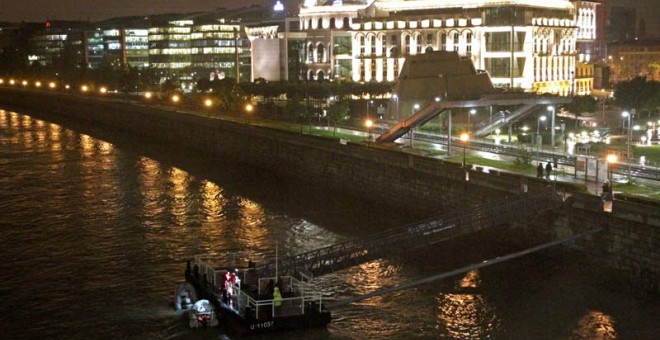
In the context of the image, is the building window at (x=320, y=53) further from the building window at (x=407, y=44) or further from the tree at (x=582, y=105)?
the tree at (x=582, y=105)

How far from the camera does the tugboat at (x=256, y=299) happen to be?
22500mm

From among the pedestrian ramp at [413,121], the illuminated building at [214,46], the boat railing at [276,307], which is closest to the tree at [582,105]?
the pedestrian ramp at [413,121]

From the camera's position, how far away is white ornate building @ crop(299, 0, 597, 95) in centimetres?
9262

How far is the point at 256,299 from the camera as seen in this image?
22.9m

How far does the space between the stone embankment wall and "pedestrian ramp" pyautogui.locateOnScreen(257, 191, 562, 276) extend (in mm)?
1022

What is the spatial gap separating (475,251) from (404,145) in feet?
59.4

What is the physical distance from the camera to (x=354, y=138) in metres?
56.1

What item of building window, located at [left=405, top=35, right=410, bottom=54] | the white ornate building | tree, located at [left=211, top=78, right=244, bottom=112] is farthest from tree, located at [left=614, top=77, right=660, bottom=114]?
Result: tree, located at [left=211, top=78, right=244, bottom=112]

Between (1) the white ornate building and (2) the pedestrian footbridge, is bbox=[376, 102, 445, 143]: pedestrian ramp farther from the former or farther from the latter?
(1) the white ornate building

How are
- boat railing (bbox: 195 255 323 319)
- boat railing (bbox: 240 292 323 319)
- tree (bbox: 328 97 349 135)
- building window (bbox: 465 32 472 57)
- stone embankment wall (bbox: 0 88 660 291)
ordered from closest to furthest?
1. boat railing (bbox: 240 292 323 319)
2. boat railing (bbox: 195 255 323 319)
3. stone embankment wall (bbox: 0 88 660 291)
4. tree (bbox: 328 97 349 135)
5. building window (bbox: 465 32 472 57)

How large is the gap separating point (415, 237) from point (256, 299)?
22.7 feet

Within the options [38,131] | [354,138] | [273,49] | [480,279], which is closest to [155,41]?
[273,49]

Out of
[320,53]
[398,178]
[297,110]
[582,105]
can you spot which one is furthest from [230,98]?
[398,178]

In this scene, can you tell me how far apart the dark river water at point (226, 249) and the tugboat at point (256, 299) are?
447 mm
